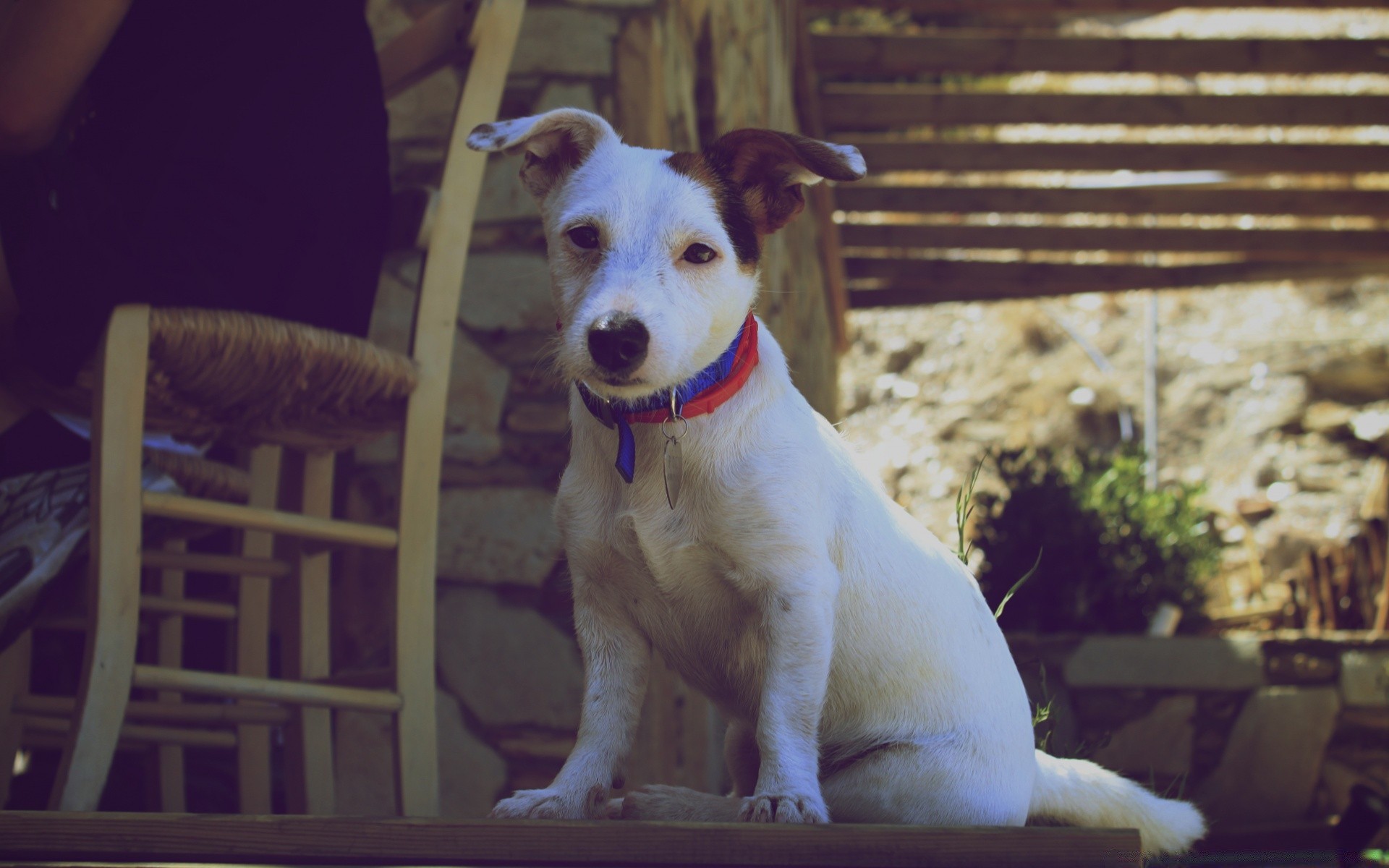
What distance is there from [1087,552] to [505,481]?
117 inches

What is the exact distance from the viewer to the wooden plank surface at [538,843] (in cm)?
107

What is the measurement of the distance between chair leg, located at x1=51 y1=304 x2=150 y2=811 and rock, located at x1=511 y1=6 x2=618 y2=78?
179 centimetres

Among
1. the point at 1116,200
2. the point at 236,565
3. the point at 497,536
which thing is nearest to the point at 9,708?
the point at 236,565

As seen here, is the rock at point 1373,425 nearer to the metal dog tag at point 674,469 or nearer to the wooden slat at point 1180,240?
the wooden slat at point 1180,240

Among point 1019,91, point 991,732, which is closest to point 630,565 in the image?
point 991,732

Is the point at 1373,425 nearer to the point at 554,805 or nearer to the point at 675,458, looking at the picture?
the point at 675,458

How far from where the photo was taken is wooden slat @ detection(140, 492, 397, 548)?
1.88m

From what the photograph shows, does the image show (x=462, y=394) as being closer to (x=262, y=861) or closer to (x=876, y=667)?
(x=876, y=667)

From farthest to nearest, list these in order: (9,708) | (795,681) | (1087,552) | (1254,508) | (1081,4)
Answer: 1. (1254,508)
2. (1081,4)
3. (1087,552)
4. (9,708)
5. (795,681)

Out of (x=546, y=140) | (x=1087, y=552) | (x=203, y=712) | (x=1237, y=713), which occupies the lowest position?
(x=1237, y=713)

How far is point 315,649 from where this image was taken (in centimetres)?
240

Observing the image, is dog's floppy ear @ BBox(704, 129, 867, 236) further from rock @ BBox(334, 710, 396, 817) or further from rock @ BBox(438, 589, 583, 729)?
rock @ BBox(334, 710, 396, 817)

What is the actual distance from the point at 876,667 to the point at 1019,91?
578 cm

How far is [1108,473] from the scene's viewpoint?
18.4ft
